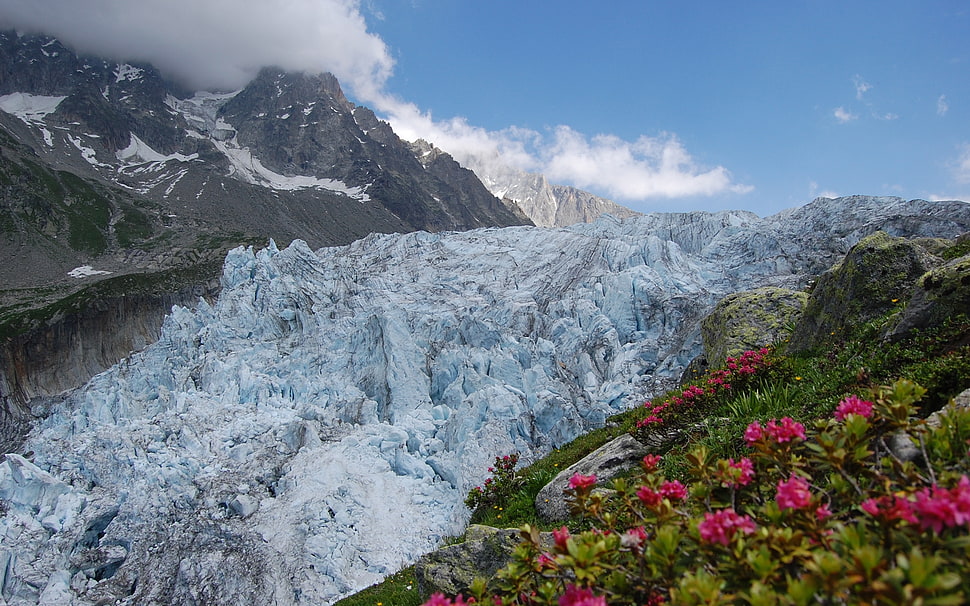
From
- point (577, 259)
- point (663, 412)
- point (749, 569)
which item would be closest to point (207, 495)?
point (663, 412)

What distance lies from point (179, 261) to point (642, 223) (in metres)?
114

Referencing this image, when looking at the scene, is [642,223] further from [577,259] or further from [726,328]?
[726,328]

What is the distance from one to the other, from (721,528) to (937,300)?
19.8 feet

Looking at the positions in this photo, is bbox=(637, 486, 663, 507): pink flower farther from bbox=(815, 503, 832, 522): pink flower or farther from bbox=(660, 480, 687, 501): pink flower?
bbox=(815, 503, 832, 522): pink flower

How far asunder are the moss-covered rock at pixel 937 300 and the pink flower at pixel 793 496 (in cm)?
534

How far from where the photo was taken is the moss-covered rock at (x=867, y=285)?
817cm

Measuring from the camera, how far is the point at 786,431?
2.96 meters

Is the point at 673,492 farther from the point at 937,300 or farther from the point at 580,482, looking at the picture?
the point at 937,300

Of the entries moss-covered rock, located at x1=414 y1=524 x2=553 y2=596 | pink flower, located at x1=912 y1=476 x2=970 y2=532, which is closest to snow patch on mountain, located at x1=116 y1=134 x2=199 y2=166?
moss-covered rock, located at x1=414 y1=524 x2=553 y2=596

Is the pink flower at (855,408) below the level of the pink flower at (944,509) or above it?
above

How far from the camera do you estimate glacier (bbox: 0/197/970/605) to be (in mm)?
21328

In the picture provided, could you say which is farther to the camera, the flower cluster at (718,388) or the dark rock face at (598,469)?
the flower cluster at (718,388)

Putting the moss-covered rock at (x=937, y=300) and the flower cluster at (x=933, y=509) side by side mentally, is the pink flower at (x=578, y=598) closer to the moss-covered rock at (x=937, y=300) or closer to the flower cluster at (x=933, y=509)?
the flower cluster at (x=933, y=509)

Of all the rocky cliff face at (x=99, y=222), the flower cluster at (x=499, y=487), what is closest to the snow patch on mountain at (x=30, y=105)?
the rocky cliff face at (x=99, y=222)
